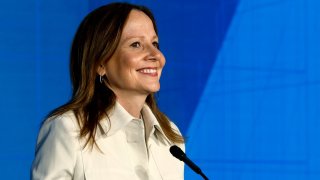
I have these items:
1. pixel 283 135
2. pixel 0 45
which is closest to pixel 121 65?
pixel 0 45

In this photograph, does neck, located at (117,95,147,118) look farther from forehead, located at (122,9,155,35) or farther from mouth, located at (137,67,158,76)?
forehead, located at (122,9,155,35)

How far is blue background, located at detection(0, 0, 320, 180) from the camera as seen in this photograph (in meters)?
3.56

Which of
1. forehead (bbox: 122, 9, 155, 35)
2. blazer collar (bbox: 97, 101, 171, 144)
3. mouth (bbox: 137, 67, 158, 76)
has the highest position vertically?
forehead (bbox: 122, 9, 155, 35)

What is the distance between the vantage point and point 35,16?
3.62m

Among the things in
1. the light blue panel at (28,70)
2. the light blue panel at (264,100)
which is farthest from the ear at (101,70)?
the light blue panel at (264,100)

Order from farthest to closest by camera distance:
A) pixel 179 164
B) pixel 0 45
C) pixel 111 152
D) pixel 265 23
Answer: pixel 265 23 < pixel 0 45 < pixel 179 164 < pixel 111 152

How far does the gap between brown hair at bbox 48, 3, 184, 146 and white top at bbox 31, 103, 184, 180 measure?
0.15 ft

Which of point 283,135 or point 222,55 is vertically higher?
point 222,55

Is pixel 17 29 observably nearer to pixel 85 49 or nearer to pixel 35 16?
pixel 35 16

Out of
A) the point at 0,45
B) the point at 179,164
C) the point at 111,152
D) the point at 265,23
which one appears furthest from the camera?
the point at 265,23

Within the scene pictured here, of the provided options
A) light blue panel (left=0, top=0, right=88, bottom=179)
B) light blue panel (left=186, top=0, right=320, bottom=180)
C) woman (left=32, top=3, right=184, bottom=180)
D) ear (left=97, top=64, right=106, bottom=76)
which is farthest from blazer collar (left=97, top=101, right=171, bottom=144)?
light blue panel (left=186, top=0, right=320, bottom=180)

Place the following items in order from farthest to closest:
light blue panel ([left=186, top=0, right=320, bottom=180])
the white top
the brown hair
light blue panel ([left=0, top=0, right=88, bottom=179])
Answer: light blue panel ([left=186, top=0, right=320, bottom=180]) → light blue panel ([left=0, top=0, right=88, bottom=179]) → the brown hair → the white top

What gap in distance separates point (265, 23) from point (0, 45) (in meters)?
1.49

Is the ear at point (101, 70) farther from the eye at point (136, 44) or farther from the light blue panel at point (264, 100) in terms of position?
the light blue panel at point (264, 100)
